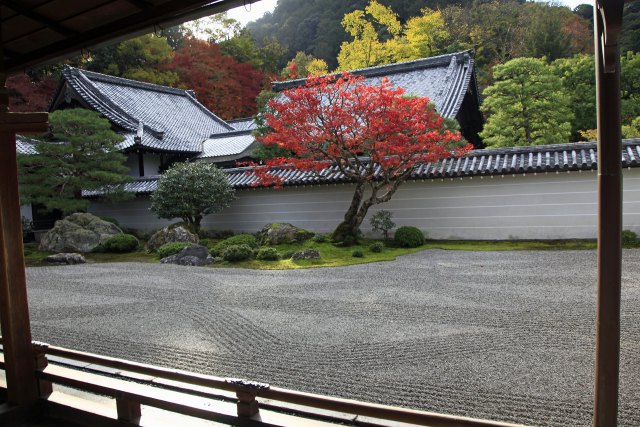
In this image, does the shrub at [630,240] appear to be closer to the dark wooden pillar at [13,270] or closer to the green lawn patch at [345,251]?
the green lawn patch at [345,251]

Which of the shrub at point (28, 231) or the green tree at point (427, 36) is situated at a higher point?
the green tree at point (427, 36)

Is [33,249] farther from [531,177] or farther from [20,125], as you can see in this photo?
[531,177]

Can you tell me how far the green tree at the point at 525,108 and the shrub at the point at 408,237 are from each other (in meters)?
6.85

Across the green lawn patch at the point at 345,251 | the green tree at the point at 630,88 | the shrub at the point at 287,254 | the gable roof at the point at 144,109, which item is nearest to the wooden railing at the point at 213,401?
the green lawn patch at the point at 345,251

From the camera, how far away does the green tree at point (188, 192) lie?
15.1 metres

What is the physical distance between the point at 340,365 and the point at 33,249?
14.0 metres

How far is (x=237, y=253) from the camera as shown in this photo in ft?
40.5

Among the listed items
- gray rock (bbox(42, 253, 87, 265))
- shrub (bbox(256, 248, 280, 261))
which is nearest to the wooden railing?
shrub (bbox(256, 248, 280, 261))

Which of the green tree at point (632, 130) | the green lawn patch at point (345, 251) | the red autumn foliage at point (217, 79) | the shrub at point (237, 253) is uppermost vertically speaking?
the red autumn foliage at point (217, 79)

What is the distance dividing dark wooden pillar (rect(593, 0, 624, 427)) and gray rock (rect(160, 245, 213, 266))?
11.0 m

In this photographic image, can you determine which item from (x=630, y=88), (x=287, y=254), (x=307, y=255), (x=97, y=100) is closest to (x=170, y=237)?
(x=287, y=254)

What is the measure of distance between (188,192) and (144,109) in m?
9.62

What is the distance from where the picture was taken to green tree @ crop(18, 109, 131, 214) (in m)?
14.8

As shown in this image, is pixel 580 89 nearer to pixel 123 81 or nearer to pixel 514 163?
pixel 514 163
